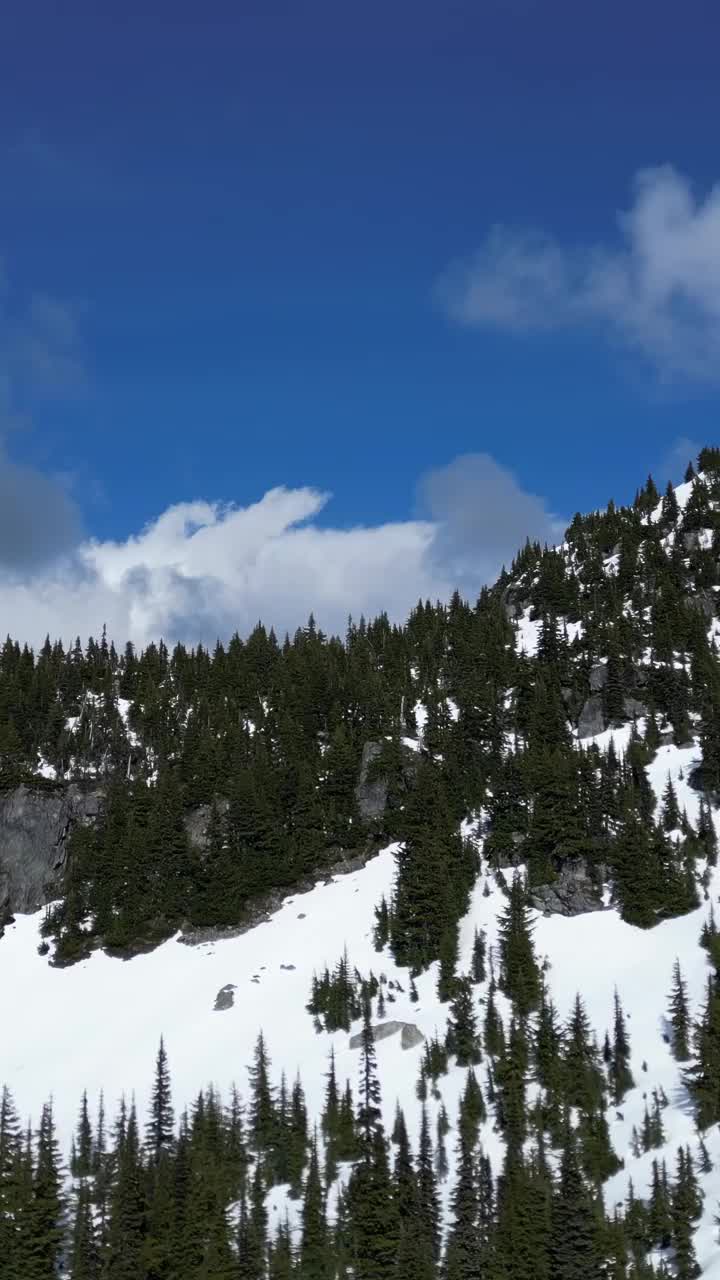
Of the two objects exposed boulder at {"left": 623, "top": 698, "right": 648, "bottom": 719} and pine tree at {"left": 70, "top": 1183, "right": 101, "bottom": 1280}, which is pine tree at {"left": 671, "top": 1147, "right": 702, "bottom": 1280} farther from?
exposed boulder at {"left": 623, "top": 698, "right": 648, "bottom": 719}

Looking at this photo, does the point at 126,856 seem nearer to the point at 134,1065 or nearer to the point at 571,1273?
the point at 134,1065

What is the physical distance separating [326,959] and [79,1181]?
107 ft

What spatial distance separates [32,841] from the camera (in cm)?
13888

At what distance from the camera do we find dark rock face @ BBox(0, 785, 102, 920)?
135000 millimetres

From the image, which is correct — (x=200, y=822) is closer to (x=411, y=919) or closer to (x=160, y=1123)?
(x=411, y=919)


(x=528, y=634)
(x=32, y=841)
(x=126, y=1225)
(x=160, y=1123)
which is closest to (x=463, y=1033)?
(x=160, y=1123)

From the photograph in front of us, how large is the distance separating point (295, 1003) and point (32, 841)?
5035 centimetres

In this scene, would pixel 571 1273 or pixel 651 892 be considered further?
pixel 651 892

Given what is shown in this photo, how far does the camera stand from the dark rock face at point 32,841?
5315 inches

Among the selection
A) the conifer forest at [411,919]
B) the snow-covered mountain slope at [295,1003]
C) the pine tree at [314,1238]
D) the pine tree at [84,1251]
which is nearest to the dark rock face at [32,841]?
the conifer forest at [411,919]

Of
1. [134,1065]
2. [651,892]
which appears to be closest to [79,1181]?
[134,1065]

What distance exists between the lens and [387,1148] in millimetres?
76688

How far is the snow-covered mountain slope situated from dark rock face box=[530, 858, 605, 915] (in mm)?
1424

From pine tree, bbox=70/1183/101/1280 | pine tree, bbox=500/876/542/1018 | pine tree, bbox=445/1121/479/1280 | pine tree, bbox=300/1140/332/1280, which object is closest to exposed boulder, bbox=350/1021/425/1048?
pine tree, bbox=500/876/542/1018
